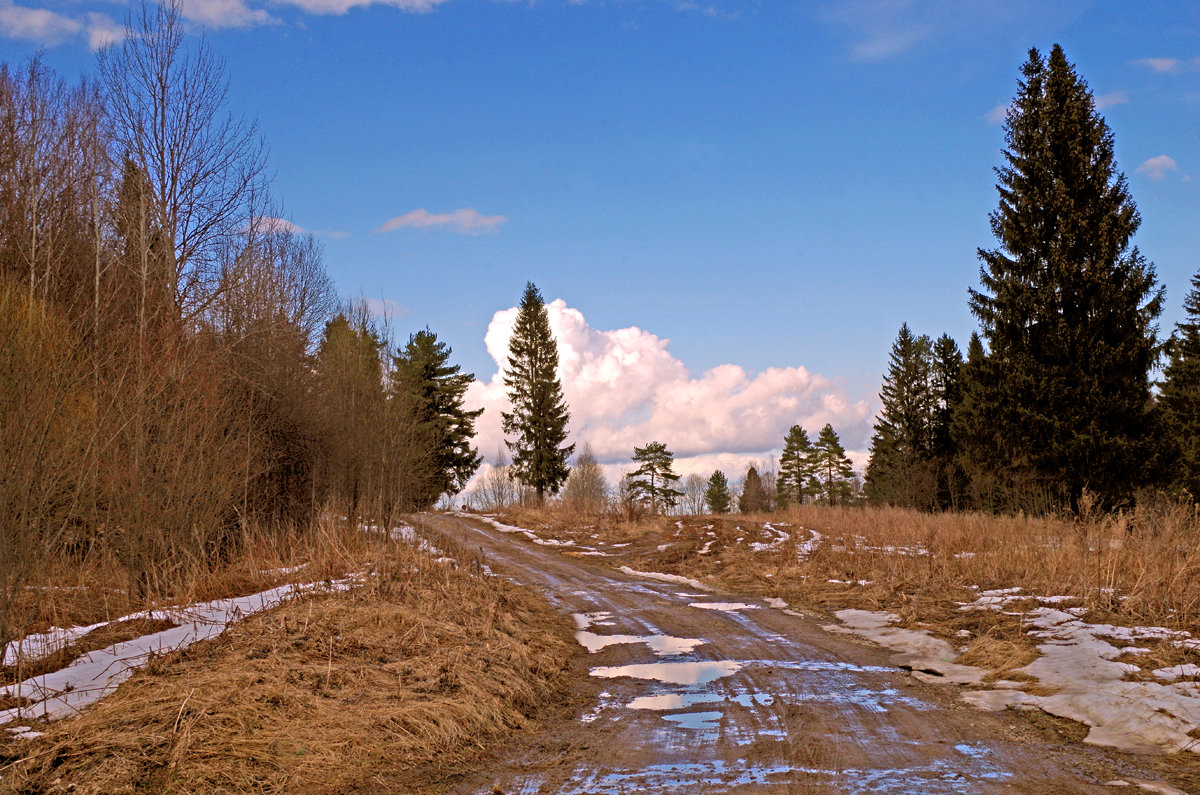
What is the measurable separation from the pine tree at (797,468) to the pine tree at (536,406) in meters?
Answer: 35.6

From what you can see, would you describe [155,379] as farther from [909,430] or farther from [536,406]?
[909,430]

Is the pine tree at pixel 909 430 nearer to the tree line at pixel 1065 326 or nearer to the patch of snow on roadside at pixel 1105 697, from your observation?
the tree line at pixel 1065 326

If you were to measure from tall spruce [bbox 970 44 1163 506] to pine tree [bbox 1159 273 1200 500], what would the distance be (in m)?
12.8

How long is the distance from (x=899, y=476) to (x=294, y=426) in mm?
39867

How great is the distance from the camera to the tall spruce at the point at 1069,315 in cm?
2323

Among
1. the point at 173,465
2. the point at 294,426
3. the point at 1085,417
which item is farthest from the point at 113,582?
the point at 1085,417

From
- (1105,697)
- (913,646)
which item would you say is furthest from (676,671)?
(1105,697)

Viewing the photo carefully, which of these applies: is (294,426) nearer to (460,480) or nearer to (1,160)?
(1,160)

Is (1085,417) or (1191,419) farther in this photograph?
(1191,419)

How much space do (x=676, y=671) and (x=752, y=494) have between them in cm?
6845

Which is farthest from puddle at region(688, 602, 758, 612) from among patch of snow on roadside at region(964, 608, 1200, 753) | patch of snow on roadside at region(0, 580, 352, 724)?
patch of snow on roadside at region(0, 580, 352, 724)

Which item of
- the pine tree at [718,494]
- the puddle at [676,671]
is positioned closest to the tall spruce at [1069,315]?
the puddle at [676,671]

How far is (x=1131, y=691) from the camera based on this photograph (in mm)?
6418

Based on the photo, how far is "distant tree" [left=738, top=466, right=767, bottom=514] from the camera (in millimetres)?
70688
